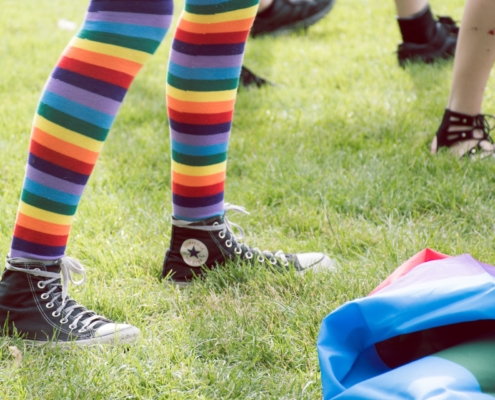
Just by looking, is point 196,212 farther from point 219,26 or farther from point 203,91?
point 219,26

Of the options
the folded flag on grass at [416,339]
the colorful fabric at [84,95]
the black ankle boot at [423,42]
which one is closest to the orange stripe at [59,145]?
the colorful fabric at [84,95]

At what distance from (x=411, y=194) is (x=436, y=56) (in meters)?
1.46

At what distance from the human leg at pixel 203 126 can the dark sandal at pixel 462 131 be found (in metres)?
0.87

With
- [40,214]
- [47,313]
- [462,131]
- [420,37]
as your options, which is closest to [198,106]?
[40,214]

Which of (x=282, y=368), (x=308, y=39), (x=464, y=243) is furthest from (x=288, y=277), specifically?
(x=308, y=39)

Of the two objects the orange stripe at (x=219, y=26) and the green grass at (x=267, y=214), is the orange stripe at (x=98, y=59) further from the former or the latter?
the green grass at (x=267, y=214)

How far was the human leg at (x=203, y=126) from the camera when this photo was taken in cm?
134

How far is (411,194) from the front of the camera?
1.91m

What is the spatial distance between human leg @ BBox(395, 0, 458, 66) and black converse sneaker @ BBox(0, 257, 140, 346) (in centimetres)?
229

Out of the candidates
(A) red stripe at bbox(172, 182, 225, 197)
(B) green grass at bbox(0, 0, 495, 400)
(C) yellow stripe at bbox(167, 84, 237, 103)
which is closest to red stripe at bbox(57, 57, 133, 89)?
(C) yellow stripe at bbox(167, 84, 237, 103)

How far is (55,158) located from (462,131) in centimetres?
144

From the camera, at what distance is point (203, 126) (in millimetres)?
1388

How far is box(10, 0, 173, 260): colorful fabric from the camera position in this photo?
1.13 m

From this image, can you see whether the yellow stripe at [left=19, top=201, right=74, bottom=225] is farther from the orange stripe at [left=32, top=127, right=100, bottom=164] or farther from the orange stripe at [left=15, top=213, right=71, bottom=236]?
the orange stripe at [left=32, top=127, right=100, bottom=164]
